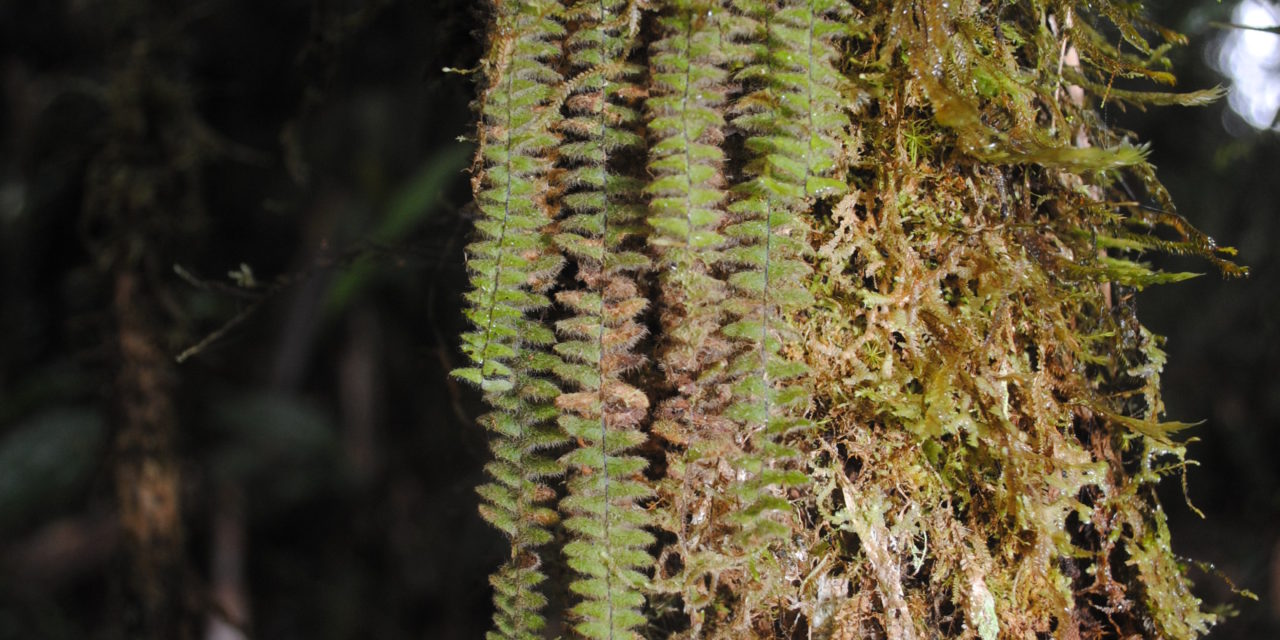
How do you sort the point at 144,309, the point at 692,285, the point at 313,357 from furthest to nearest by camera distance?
the point at 313,357
the point at 144,309
the point at 692,285

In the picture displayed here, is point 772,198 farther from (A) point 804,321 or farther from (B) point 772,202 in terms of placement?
(A) point 804,321

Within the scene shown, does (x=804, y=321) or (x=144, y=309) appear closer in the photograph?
(x=804, y=321)

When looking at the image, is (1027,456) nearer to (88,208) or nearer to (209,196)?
(88,208)

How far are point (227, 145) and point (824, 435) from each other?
81.6 inches

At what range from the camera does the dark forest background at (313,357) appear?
327 cm

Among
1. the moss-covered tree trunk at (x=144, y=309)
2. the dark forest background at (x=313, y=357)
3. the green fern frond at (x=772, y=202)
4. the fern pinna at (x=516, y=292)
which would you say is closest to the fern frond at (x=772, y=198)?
the green fern frond at (x=772, y=202)

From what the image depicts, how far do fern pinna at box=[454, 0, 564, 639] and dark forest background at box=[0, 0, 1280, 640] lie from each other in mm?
1930

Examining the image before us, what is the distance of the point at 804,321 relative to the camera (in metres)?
0.77

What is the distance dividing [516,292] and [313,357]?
3.91m

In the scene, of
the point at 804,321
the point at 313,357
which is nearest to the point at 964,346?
the point at 804,321

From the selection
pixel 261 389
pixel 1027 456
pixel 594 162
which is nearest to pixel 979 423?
pixel 1027 456

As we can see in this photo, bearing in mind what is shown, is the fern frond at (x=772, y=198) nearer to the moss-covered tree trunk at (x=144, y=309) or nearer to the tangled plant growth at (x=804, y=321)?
the tangled plant growth at (x=804, y=321)

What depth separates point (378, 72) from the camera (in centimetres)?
369

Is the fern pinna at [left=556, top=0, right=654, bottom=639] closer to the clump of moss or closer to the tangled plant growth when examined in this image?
the tangled plant growth
